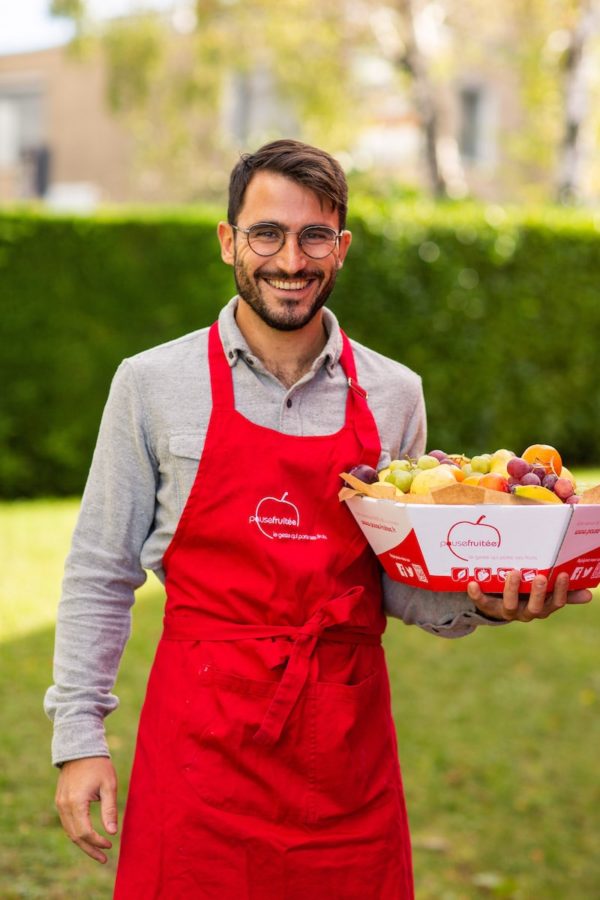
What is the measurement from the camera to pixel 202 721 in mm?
2387

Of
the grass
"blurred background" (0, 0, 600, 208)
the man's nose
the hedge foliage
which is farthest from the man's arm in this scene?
"blurred background" (0, 0, 600, 208)

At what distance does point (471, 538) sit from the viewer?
7.66 ft

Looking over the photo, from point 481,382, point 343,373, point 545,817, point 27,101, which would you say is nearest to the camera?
point 343,373

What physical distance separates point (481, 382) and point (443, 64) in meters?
10.2

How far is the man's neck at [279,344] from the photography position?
8.46 ft

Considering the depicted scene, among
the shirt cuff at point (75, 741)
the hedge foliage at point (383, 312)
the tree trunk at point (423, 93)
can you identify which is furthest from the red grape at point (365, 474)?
the tree trunk at point (423, 93)

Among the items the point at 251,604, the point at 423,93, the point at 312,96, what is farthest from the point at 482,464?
the point at 312,96

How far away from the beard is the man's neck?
0.05 meters

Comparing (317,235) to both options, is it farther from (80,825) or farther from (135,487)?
(80,825)

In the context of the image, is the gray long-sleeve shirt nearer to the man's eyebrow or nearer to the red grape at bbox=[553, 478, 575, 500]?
the man's eyebrow

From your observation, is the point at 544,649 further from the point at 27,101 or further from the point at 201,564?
the point at 27,101

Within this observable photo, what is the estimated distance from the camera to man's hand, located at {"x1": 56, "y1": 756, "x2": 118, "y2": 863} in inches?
94.3

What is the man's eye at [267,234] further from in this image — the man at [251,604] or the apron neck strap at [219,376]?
the apron neck strap at [219,376]

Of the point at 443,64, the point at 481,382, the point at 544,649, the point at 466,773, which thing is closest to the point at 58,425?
the point at 481,382
